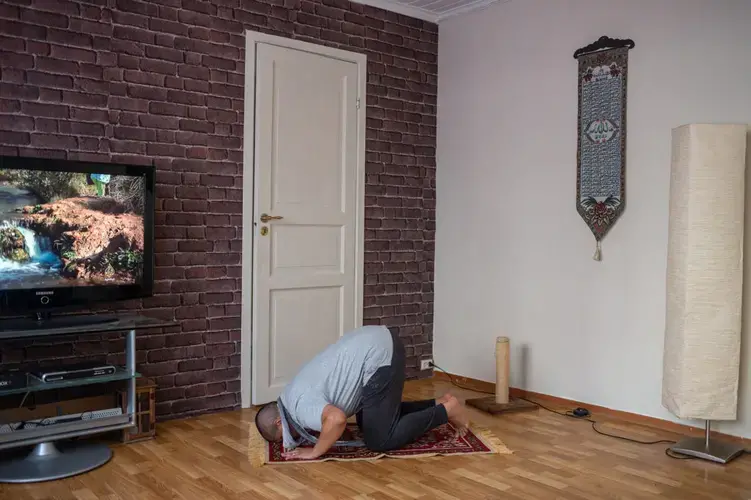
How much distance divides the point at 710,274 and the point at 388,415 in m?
1.65

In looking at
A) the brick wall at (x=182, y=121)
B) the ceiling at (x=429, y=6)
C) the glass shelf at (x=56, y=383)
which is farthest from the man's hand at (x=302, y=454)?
the ceiling at (x=429, y=6)

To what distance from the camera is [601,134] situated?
4.36 meters

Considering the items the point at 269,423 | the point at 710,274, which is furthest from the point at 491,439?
the point at 710,274

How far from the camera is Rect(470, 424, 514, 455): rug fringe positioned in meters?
3.61

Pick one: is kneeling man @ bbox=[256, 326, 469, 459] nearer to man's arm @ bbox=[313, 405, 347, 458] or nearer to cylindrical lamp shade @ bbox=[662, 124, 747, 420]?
man's arm @ bbox=[313, 405, 347, 458]

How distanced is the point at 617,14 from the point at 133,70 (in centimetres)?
272

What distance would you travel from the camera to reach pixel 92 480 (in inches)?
123

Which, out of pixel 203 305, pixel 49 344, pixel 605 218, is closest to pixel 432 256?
pixel 605 218

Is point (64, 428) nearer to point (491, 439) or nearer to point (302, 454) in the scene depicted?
point (302, 454)

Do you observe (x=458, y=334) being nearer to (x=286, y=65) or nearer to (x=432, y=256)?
(x=432, y=256)

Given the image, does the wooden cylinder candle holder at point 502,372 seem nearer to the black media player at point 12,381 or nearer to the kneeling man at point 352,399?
the kneeling man at point 352,399

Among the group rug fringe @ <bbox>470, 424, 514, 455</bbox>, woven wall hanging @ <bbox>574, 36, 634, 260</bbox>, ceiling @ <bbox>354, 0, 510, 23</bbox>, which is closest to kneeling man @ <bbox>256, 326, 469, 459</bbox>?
rug fringe @ <bbox>470, 424, 514, 455</bbox>

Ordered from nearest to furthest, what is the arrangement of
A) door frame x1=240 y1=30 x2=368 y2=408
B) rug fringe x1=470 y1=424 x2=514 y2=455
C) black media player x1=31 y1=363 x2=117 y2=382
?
black media player x1=31 y1=363 x2=117 y2=382 < rug fringe x1=470 y1=424 x2=514 y2=455 < door frame x1=240 y1=30 x2=368 y2=408

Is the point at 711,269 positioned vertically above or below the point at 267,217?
below
